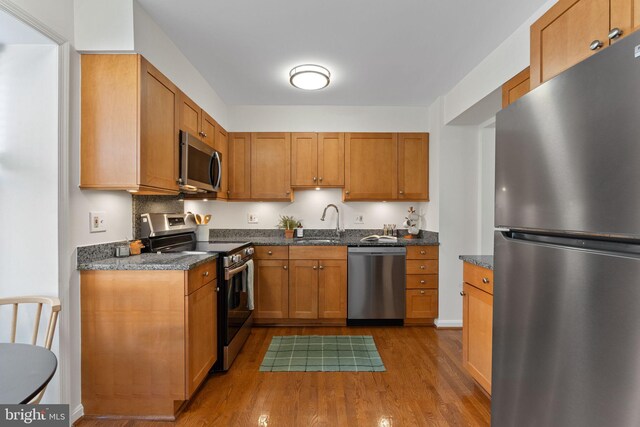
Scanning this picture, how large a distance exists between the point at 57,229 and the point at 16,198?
279 mm

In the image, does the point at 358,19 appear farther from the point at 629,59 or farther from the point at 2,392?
the point at 2,392

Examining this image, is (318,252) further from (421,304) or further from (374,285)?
(421,304)

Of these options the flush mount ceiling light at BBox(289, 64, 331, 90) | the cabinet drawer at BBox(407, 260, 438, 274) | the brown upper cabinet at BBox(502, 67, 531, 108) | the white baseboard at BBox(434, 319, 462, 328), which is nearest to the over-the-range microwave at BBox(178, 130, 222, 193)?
the flush mount ceiling light at BBox(289, 64, 331, 90)

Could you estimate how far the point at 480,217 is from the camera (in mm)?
3320

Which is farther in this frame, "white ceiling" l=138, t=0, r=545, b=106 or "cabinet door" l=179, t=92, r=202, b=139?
"cabinet door" l=179, t=92, r=202, b=139

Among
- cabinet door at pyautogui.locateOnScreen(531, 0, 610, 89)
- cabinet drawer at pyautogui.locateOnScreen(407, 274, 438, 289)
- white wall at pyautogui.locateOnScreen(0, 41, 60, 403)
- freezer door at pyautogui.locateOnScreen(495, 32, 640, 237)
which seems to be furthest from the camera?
cabinet drawer at pyautogui.locateOnScreen(407, 274, 438, 289)

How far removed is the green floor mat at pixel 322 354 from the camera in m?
2.40

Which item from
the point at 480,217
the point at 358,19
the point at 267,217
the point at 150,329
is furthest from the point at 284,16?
the point at 480,217

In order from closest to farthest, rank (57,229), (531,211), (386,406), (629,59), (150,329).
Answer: (629,59)
(531,211)
(57,229)
(150,329)
(386,406)

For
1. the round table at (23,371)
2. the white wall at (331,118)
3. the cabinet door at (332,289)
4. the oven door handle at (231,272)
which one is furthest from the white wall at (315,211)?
the round table at (23,371)

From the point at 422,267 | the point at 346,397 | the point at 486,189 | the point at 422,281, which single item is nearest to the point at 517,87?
the point at 486,189

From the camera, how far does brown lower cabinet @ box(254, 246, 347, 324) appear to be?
3.28 m

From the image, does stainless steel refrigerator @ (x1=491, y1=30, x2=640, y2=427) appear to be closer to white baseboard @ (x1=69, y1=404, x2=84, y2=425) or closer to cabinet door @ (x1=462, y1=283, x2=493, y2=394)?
cabinet door @ (x1=462, y1=283, x2=493, y2=394)

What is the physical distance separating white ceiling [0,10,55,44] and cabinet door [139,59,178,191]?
46 centimetres
